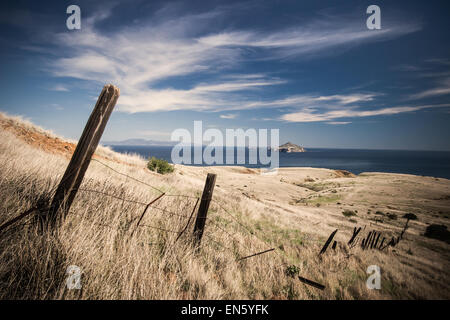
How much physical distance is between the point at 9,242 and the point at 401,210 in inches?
1378

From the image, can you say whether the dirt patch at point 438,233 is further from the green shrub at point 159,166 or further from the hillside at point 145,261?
the green shrub at point 159,166

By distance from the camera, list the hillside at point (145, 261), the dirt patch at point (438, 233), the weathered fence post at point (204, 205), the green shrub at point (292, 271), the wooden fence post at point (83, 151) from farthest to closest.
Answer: the dirt patch at point (438, 233), the green shrub at point (292, 271), the weathered fence post at point (204, 205), the wooden fence post at point (83, 151), the hillside at point (145, 261)

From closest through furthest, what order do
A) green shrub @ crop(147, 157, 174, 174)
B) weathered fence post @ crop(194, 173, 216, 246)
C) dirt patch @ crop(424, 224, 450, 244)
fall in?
1. weathered fence post @ crop(194, 173, 216, 246)
2. dirt patch @ crop(424, 224, 450, 244)
3. green shrub @ crop(147, 157, 174, 174)

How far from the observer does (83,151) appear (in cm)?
259

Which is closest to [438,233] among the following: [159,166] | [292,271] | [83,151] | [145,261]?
[292,271]

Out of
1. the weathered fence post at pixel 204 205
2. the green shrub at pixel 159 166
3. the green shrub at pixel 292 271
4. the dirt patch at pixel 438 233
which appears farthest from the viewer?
the green shrub at pixel 159 166

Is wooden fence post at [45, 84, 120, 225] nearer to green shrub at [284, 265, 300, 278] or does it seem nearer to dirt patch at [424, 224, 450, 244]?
green shrub at [284, 265, 300, 278]

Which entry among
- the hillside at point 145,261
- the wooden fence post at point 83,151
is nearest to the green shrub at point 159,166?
the hillside at point 145,261

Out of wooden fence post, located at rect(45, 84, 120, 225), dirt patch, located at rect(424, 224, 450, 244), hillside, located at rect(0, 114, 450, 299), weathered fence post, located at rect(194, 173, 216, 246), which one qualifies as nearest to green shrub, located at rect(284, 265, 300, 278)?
hillside, located at rect(0, 114, 450, 299)

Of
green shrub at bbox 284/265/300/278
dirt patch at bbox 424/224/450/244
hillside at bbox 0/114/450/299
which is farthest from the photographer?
dirt patch at bbox 424/224/450/244

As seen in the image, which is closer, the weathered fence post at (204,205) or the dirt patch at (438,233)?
the weathered fence post at (204,205)

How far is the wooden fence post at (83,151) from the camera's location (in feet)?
8.47

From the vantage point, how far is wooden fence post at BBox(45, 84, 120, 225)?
102 inches

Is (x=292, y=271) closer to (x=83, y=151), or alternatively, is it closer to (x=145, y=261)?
(x=145, y=261)
